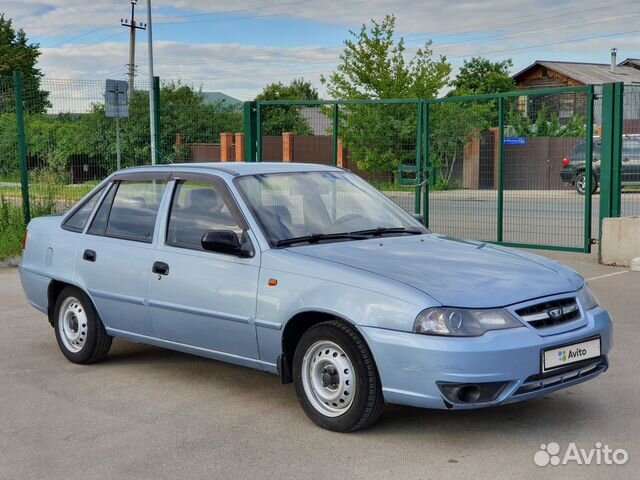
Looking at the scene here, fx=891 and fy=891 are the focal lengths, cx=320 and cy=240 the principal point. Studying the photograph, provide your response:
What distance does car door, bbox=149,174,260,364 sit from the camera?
5.58 meters

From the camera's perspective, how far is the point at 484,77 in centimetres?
6488

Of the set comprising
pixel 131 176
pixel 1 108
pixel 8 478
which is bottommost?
pixel 8 478

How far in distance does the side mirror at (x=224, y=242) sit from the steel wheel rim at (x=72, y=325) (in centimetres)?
175

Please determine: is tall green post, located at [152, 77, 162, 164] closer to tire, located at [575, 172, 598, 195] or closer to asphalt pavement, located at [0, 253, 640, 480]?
tire, located at [575, 172, 598, 195]

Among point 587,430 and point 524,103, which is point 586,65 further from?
point 587,430

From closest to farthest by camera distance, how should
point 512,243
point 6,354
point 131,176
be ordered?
point 131,176 < point 6,354 < point 512,243

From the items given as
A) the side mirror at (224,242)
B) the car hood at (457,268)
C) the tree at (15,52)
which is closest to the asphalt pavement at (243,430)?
the car hood at (457,268)

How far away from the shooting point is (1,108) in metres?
14.4

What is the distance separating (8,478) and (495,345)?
2.61 m

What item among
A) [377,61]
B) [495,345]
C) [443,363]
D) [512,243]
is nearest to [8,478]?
[443,363]

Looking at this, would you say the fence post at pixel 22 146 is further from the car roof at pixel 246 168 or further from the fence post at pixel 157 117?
the car roof at pixel 246 168

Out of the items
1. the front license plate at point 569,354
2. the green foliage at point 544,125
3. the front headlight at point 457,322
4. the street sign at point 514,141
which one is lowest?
the front license plate at point 569,354

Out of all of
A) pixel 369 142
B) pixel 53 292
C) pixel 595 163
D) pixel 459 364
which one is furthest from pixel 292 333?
pixel 369 142

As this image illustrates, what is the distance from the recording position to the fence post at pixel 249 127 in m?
14.8
